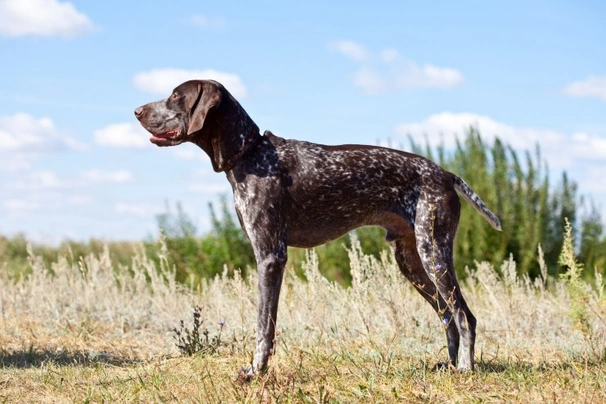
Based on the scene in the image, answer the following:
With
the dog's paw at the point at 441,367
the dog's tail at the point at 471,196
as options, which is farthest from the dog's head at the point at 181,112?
the dog's paw at the point at 441,367

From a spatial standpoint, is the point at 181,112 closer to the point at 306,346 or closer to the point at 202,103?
the point at 202,103

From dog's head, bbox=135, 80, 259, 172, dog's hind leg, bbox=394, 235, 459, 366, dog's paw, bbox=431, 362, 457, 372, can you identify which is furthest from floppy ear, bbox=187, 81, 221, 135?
dog's paw, bbox=431, 362, 457, 372

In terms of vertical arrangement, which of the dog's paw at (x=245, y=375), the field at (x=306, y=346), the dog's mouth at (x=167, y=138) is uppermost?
the dog's mouth at (x=167, y=138)

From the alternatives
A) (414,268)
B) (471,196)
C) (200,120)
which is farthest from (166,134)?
(471,196)

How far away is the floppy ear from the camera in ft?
20.2

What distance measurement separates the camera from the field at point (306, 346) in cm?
577

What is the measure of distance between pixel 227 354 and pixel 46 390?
171cm

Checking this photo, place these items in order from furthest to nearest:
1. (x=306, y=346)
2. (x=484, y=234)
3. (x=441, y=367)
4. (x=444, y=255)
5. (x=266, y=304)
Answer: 1. (x=484, y=234)
2. (x=306, y=346)
3. (x=441, y=367)
4. (x=444, y=255)
5. (x=266, y=304)

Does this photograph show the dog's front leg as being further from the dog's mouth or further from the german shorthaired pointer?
the dog's mouth

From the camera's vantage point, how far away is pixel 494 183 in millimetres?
14562

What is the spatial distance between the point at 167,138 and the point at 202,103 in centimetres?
43

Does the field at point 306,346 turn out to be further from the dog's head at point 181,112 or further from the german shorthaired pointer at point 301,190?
the dog's head at point 181,112

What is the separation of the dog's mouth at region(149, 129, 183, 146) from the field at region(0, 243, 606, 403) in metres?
1.49

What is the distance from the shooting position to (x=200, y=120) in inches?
243
